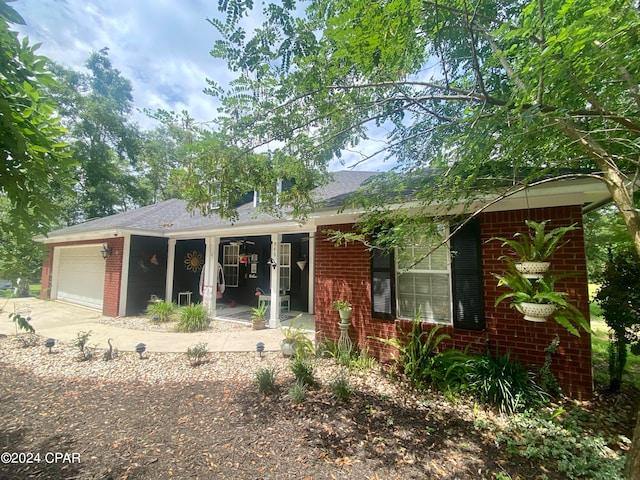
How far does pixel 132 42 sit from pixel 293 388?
5.75m

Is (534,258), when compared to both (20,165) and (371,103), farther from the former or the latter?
(20,165)

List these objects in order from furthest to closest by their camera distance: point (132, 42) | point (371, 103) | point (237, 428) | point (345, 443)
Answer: point (132, 42) → point (371, 103) → point (237, 428) → point (345, 443)

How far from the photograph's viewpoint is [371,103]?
3.72 meters

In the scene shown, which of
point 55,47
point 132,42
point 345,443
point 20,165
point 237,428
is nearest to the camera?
point 20,165

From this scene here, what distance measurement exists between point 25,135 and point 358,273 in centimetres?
469

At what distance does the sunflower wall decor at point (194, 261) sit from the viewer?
35.1 ft

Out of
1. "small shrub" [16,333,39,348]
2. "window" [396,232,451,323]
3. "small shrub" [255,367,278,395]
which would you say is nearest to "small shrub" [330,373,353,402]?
"small shrub" [255,367,278,395]

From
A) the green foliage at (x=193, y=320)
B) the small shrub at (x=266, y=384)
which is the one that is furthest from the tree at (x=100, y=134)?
the small shrub at (x=266, y=384)

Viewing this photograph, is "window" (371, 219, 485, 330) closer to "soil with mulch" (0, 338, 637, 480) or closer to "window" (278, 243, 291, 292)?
"soil with mulch" (0, 338, 637, 480)

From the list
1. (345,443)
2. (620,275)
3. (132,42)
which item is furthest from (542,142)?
(132,42)

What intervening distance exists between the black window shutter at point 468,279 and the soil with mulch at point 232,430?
1242 millimetres

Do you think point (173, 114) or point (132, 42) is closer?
point (173, 114)

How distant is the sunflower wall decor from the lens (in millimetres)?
10695

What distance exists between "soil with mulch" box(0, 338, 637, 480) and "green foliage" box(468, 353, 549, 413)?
309 millimetres
